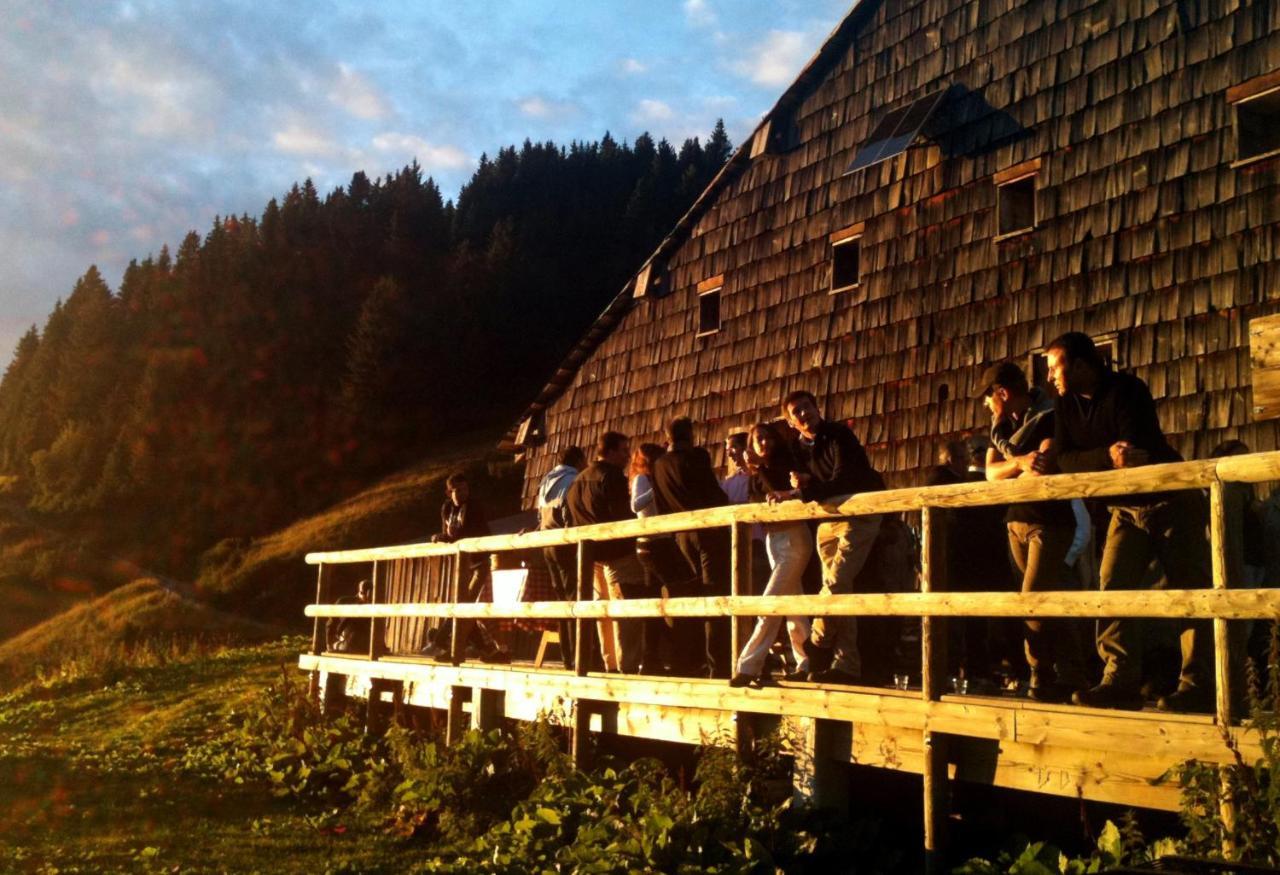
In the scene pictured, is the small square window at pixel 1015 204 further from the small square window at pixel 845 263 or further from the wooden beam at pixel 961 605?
the wooden beam at pixel 961 605

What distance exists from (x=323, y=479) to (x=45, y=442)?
2783 cm

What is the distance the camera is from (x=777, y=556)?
757 centimetres

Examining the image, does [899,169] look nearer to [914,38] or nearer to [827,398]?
[914,38]

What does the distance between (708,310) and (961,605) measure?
40.7 ft

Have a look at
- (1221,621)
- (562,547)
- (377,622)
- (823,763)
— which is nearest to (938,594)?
(823,763)

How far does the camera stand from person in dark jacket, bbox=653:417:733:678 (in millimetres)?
8320

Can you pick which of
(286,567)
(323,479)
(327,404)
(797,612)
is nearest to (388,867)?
(797,612)

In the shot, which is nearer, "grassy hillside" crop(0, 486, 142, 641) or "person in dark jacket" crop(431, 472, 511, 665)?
"person in dark jacket" crop(431, 472, 511, 665)

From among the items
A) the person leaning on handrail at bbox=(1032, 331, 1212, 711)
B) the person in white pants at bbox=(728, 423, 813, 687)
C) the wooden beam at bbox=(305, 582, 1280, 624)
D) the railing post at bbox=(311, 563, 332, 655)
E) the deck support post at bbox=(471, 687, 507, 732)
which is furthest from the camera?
the railing post at bbox=(311, 563, 332, 655)

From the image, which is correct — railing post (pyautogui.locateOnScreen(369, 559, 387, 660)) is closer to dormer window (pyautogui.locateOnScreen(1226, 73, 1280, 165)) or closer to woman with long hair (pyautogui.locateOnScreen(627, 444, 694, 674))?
woman with long hair (pyautogui.locateOnScreen(627, 444, 694, 674))

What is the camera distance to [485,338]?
2904 inches

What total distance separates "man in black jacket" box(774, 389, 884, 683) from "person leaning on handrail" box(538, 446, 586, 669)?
294cm

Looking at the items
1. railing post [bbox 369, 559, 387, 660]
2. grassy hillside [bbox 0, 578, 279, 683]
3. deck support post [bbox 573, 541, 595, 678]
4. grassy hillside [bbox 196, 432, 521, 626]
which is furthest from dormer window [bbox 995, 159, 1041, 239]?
grassy hillside [bbox 196, 432, 521, 626]

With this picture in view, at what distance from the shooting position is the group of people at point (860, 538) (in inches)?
228
